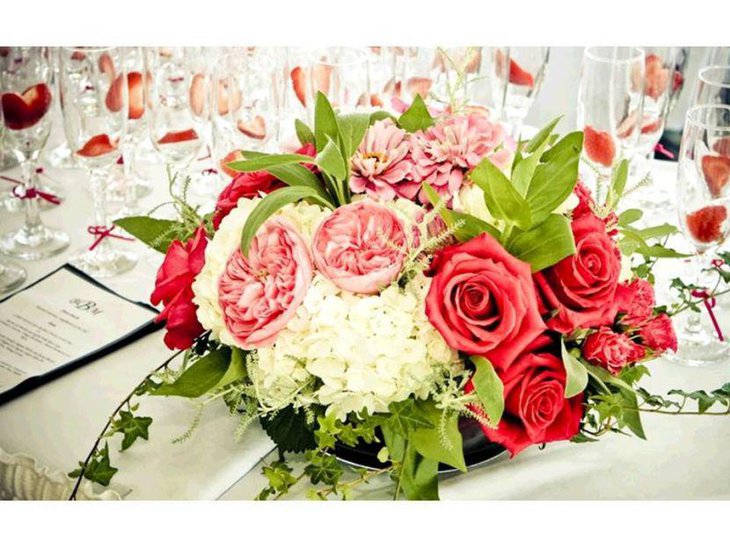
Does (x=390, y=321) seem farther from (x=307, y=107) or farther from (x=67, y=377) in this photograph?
(x=307, y=107)

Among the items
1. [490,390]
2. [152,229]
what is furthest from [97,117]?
[490,390]

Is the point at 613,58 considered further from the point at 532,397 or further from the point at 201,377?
the point at 201,377

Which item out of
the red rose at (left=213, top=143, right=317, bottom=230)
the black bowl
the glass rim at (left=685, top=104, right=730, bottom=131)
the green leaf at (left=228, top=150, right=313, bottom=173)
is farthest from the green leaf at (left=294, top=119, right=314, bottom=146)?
the glass rim at (left=685, top=104, right=730, bottom=131)

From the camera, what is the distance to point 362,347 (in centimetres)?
93

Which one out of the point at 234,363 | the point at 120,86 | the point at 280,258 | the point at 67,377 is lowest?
the point at 67,377

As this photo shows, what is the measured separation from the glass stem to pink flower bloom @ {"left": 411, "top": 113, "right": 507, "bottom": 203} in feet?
2.56

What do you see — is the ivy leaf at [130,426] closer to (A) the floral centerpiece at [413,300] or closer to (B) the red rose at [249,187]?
(A) the floral centerpiece at [413,300]

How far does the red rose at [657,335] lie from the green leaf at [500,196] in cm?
20

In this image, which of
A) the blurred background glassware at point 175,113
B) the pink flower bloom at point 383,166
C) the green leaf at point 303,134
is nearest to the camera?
the pink flower bloom at point 383,166

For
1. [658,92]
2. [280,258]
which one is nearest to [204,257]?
[280,258]

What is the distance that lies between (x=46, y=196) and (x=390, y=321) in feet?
3.20

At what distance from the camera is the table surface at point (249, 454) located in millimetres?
1085

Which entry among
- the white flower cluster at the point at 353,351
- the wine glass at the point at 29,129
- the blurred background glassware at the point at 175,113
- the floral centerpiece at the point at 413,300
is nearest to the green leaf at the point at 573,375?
the floral centerpiece at the point at 413,300
